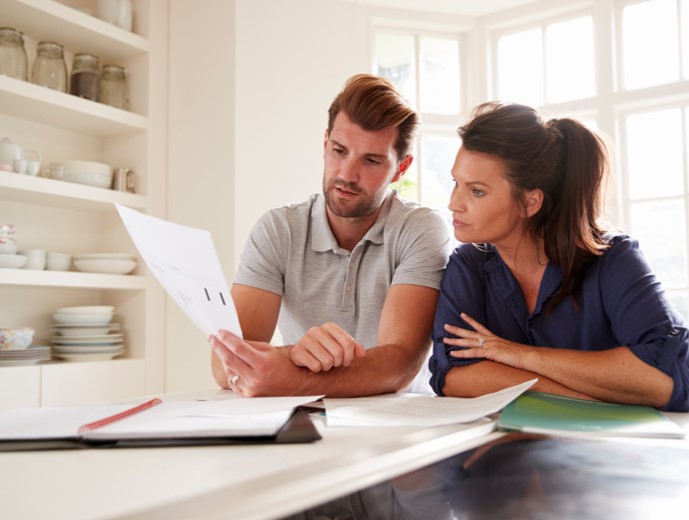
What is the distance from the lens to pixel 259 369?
1067mm

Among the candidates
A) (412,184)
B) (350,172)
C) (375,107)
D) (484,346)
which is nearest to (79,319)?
(350,172)

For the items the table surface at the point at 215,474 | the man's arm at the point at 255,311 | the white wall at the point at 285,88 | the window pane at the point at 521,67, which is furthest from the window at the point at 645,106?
the table surface at the point at 215,474

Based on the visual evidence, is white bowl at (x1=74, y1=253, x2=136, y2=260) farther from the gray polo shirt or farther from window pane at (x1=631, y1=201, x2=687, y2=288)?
window pane at (x1=631, y1=201, x2=687, y2=288)

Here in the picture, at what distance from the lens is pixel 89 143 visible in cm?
334

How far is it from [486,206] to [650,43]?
2648mm

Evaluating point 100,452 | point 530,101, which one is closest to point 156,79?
point 530,101

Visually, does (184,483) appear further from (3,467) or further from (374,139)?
(374,139)

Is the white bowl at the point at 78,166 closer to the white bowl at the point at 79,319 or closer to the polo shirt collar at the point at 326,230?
the white bowl at the point at 79,319

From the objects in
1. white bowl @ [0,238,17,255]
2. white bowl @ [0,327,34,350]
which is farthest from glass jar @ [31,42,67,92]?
white bowl @ [0,327,34,350]

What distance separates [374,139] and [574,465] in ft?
4.03

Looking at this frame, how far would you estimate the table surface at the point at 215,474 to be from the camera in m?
0.46

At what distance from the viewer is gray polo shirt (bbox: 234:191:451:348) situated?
168 centimetres

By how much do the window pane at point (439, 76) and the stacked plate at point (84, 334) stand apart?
7.27 feet

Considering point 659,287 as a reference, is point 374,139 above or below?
above
